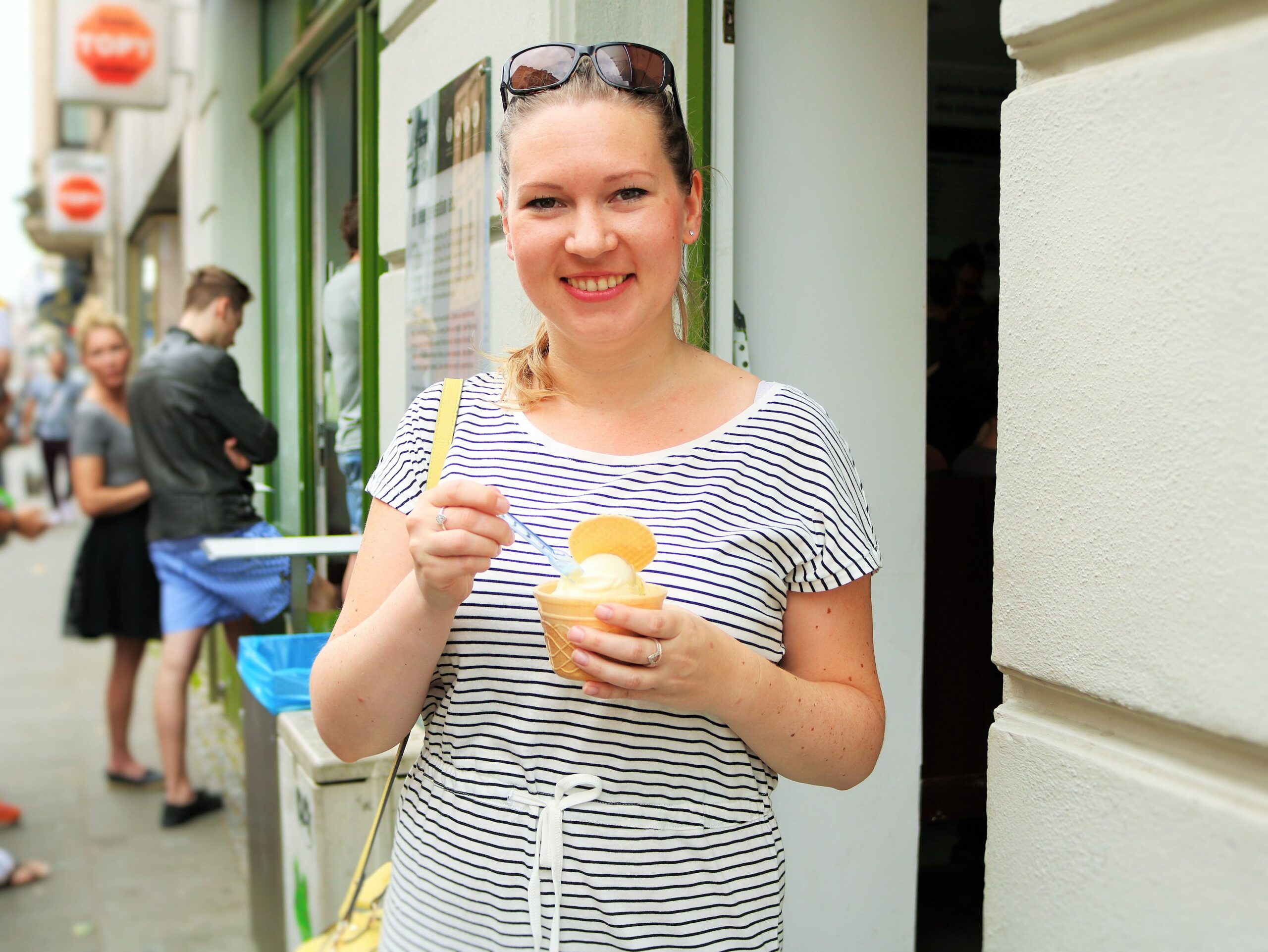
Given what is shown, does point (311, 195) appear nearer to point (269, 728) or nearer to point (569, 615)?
point (269, 728)

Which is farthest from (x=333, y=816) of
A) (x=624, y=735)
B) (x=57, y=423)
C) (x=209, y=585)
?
(x=57, y=423)

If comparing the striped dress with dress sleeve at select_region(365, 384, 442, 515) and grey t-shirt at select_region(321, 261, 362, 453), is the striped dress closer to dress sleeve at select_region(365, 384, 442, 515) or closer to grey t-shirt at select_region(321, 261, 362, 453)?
dress sleeve at select_region(365, 384, 442, 515)

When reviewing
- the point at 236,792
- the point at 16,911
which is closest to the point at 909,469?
the point at 16,911

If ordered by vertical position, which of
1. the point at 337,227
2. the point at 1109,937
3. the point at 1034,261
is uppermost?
the point at 337,227

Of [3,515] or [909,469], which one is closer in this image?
[909,469]

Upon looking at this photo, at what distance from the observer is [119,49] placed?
8.60 m

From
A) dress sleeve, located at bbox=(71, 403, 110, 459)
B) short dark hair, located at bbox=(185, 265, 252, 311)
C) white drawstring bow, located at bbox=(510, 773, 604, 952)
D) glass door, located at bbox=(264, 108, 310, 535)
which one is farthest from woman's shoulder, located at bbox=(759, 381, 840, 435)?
dress sleeve, located at bbox=(71, 403, 110, 459)

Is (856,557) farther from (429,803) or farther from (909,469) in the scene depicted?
(909,469)

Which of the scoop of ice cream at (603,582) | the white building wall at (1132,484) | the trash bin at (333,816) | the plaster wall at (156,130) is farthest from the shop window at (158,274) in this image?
the white building wall at (1132,484)

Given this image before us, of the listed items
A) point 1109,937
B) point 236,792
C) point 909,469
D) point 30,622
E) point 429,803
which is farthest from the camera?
point 30,622

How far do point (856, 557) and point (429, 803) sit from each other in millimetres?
683

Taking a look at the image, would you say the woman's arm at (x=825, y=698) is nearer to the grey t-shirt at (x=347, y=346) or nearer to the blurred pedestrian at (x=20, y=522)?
the grey t-shirt at (x=347, y=346)

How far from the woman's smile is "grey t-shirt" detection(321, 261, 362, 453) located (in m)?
3.05

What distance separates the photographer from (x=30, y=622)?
1010cm
